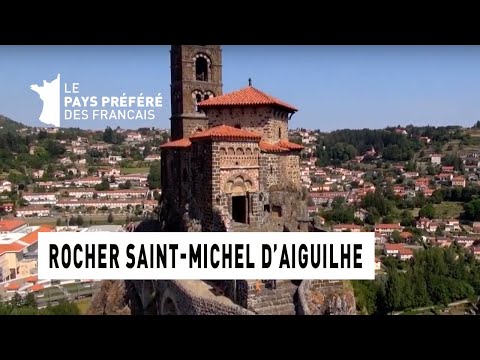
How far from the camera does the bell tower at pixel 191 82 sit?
43.6ft

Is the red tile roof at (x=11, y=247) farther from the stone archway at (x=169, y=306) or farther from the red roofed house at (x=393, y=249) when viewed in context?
the red roofed house at (x=393, y=249)

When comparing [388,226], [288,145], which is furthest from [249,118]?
[388,226]

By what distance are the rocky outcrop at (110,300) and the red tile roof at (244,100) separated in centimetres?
478

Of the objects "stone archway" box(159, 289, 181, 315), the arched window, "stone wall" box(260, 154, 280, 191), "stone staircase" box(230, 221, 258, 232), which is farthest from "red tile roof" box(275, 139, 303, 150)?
"stone archway" box(159, 289, 181, 315)

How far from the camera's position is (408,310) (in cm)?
1377

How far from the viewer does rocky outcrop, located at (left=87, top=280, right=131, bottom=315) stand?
9.66 m

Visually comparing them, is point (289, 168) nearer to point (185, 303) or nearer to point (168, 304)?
point (168, 304)

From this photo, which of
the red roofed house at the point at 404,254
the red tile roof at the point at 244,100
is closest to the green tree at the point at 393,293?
the red roofed house at the point at 404,254

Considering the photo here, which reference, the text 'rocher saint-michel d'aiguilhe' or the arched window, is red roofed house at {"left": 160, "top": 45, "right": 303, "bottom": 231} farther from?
the text 'rocher saint-michel d'aiguilhe'

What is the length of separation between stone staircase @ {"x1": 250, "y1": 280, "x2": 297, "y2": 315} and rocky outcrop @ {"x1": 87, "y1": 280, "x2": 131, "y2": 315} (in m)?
4.03
